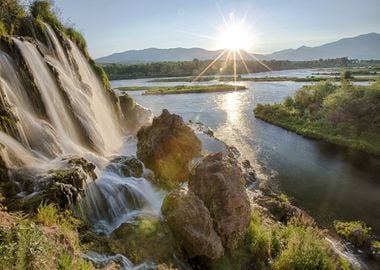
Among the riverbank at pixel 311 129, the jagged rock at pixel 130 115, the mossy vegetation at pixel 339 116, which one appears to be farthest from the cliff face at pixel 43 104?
the mossy vegetation at pixel 339 116

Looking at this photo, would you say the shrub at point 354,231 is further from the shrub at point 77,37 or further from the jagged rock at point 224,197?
the shrub at point 77,37

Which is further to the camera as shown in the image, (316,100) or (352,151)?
(316,100)

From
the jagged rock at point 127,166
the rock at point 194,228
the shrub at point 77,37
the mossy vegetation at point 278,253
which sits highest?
the shrub at point 77,37

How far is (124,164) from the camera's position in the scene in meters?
18.0

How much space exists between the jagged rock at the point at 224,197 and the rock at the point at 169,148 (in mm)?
4963

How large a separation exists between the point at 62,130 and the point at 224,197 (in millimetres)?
9193

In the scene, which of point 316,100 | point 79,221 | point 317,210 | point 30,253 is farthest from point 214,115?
point 30,253

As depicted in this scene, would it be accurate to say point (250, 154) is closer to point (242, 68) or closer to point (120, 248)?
point (120, 248)

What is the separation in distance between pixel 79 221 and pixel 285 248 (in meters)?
8.46

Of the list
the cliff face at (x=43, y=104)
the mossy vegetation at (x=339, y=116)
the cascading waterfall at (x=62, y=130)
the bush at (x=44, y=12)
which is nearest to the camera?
the cliff face at (x=43, y=104)

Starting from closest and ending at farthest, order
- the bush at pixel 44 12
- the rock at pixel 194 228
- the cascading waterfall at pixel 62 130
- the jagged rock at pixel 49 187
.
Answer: the jagged rock at pixel 49 187 < the rock at pixel 194 228 < the cascading waterfall at pixel 62 130 < the bush at pixel 44 12

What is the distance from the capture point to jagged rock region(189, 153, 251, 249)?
13959mm

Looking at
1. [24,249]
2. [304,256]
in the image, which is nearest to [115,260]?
[24,249]

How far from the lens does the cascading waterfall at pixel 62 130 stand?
43.7 feet
